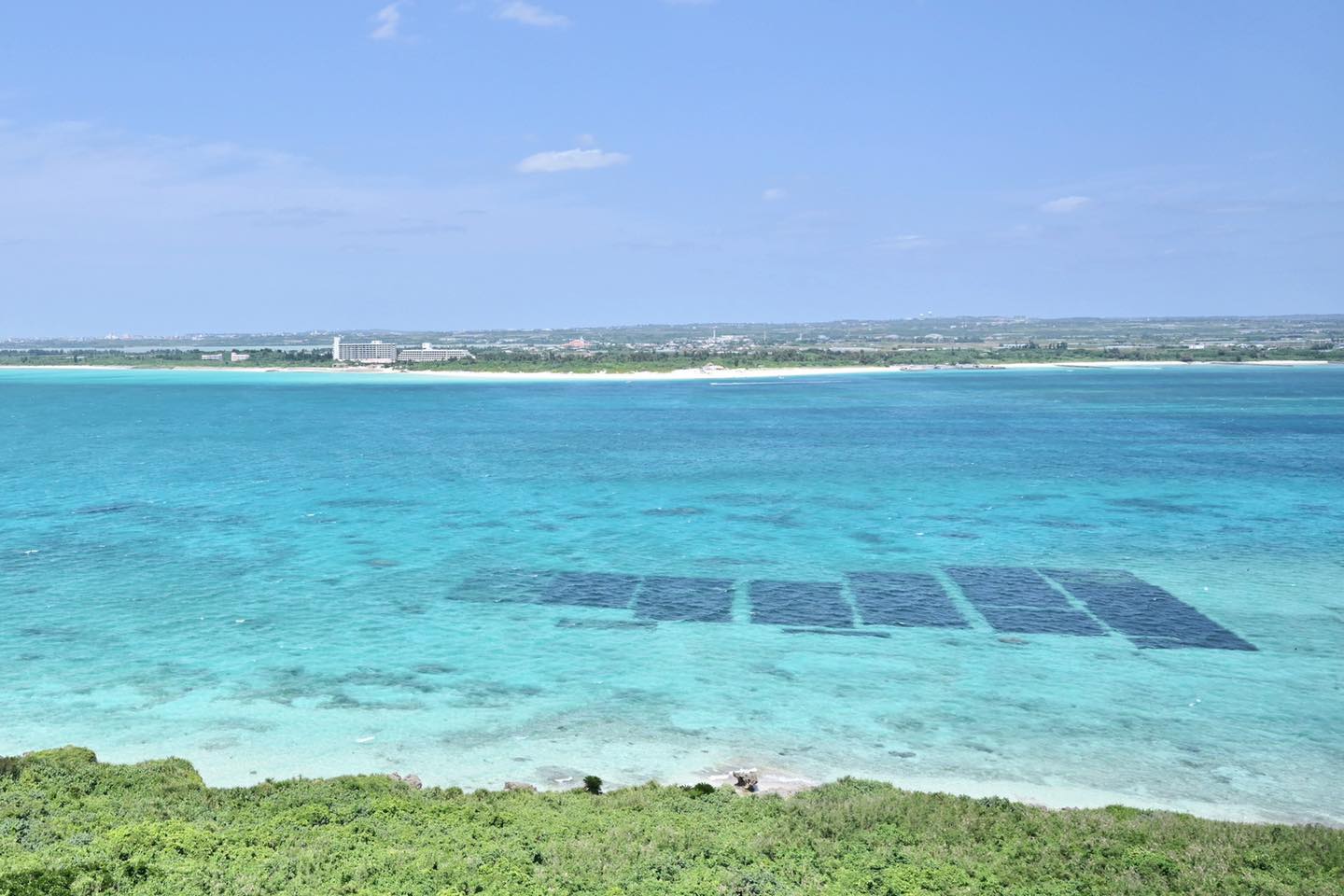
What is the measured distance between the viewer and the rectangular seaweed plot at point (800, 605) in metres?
29.2

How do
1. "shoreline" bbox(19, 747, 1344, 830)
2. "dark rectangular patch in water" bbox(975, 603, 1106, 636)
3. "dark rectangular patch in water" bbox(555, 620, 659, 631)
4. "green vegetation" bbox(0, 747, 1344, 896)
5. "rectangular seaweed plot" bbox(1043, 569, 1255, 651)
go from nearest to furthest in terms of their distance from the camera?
"green vegetation" bbox(0, 747, 1344, 896) → "shoreline" bbox(19, 747, 1344, 830) → "rectangular seaweed plot" bbox(1043, 569, 1255, 651) → "dark rectangular patch in water" bbox(975, 603, 1106, 636) → "dark rectangular patch in water" bbox(555, 620, 659, 631)

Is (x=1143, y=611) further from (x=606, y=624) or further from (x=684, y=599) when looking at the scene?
(x=606, y=624)

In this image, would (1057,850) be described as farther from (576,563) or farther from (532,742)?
(576,563)

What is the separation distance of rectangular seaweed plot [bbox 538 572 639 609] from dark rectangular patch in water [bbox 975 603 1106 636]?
1071 centimetres

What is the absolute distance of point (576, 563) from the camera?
36219mm

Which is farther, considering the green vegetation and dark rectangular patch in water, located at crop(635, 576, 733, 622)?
dark rectangular patch in water, located at crop(635, 576, 733, 622)

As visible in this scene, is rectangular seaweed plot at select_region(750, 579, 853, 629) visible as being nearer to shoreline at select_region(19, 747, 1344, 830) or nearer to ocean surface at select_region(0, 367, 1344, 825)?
ocean surface at select_region(0, 367, 1344, 825)

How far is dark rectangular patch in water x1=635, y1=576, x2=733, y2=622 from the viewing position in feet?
97.8

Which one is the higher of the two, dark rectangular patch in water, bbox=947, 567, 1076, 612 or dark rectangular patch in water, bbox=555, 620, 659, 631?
dark rectangular patch in water, bbox=947, 567, 1076, 612

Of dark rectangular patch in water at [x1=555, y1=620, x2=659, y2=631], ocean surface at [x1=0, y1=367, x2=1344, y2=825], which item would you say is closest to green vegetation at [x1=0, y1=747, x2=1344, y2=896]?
ocean surface at [x1=0, y1=367, x2=1344, y2=825]

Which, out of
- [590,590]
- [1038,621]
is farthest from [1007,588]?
[590,590]

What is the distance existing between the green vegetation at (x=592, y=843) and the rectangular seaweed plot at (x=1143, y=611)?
1288 cm

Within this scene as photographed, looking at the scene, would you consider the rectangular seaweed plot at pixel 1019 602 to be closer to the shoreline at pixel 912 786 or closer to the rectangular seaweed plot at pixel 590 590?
the shoreline at pixel 912 786

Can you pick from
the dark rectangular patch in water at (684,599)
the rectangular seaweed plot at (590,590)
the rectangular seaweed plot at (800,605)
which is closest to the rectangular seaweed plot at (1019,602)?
the rectangular seaweed plot at (800,605)
